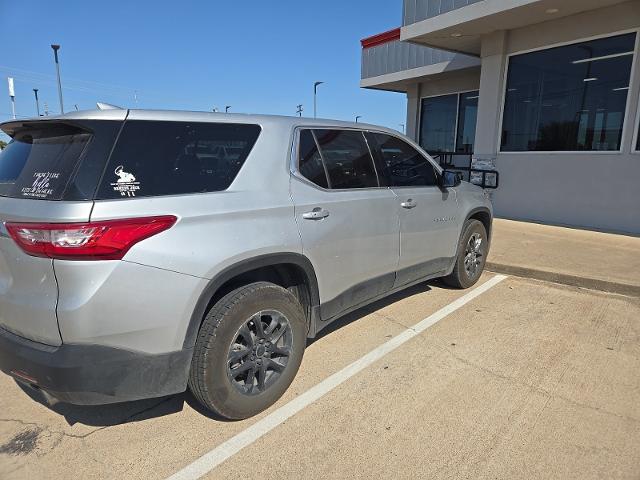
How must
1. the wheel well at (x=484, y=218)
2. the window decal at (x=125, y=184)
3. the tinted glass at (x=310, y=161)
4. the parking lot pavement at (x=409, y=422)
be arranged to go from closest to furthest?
the window decal at (x=125, y=184), the parking lot pavement at (x=409, y=422), the tinted glass at (x=310, y=161), the wheel well at (x=484, y=218)

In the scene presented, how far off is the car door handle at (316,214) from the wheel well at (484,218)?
265 cm

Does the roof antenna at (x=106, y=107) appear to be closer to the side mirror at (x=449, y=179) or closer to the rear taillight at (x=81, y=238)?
the rear taillight at (x=81, y=238)

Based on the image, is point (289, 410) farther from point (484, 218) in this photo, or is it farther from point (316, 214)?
point (484, 218)

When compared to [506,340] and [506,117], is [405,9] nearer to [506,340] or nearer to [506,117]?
[506,117]

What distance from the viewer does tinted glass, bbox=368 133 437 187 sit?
12.4 ft

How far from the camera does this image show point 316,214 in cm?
291

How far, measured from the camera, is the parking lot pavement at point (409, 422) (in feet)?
7.45

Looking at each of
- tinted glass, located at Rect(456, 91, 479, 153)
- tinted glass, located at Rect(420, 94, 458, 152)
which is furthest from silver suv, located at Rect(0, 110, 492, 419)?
tinted glass, located at Rect(420, 94, 458, 152)

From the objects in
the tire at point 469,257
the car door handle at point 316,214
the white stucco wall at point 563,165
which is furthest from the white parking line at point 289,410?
the white stucco wall at point 563,165

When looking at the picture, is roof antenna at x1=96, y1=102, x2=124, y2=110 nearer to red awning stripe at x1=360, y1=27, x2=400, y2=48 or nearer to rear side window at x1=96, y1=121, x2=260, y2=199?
rear side window at x1=96, y1=121, x2=260, y2=199

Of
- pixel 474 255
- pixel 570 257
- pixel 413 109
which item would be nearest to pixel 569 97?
pixel 570 257

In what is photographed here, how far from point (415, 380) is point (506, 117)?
8161mm

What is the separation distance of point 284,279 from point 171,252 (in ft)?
3.14

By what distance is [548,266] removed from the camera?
5.66 metres
